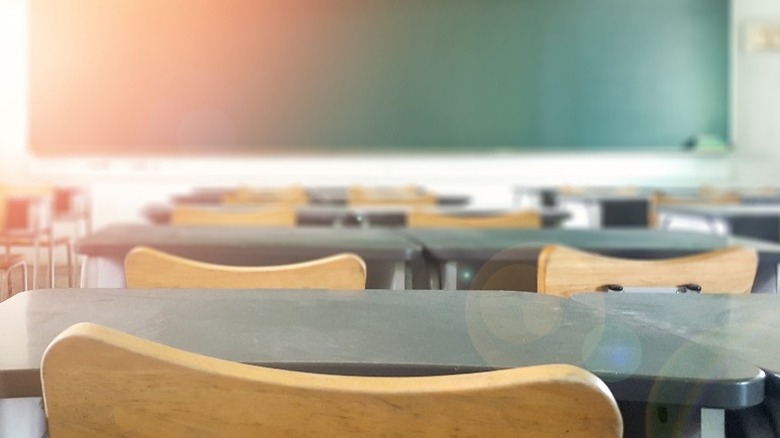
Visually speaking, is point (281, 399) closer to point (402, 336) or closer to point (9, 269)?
point (402, 336)

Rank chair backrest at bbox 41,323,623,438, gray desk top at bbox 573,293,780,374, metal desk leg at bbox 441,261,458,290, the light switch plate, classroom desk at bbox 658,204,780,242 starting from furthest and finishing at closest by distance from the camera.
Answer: the light switch plate → classroom desk at bbox 658,204,780,242 → metal desk leg at bbox 441,261,458,290 → gray desk top at bbox 573,293,780,374 → chair backrest at bbox 41,323,623,438

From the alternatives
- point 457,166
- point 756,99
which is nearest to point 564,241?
point 457,166

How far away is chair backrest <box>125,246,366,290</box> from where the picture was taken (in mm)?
1399

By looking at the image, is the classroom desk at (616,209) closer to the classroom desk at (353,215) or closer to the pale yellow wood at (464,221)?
the classroom desk at (353,215)

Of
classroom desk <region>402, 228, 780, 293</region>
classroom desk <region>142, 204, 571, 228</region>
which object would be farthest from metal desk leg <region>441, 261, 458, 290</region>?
classroom desk <region>142, 204, 571, 228</region>

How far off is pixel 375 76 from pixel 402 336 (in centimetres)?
753

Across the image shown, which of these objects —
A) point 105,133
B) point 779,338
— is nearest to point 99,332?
point 779,338

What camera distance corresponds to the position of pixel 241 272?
1457mm

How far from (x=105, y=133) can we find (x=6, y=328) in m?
7.47

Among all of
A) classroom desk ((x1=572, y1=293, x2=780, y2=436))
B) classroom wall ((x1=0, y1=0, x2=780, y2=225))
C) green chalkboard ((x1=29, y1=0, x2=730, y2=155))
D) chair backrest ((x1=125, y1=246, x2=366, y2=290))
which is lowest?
classroom desk ((x1=572, y1=293, x2=780, y2=436))

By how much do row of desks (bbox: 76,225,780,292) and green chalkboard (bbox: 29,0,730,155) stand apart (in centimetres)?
596

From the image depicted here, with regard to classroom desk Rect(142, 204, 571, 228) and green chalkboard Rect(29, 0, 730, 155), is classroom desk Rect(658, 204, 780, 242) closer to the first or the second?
classroom desk Rect(142, 204, 571, 228)

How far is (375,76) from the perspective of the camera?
27.2 ft

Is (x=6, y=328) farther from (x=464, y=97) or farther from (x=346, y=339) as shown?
(x=464, y=97)
